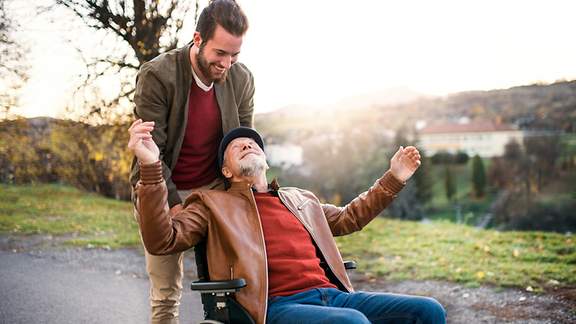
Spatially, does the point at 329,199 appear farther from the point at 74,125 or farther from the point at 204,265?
the point at 204,265

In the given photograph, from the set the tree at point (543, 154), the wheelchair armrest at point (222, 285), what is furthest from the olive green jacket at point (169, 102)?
the tree at point (543, 154)

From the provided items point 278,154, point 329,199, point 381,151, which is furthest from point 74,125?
point 381,151

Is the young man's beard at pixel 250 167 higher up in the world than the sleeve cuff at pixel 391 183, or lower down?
higher up

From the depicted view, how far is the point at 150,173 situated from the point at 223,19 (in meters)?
0.78

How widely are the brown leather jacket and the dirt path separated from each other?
2.02 metres

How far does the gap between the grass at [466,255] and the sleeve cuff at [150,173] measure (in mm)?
3851

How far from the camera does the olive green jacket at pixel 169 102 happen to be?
10.2ft

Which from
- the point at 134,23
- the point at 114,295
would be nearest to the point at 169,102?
the point at 114,295

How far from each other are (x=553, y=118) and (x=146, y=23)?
727 cm

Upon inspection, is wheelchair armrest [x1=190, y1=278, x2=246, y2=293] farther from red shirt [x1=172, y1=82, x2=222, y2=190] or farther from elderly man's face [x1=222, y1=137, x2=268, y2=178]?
red shirt [x1=172, y1=82, x2=222, y2=190]

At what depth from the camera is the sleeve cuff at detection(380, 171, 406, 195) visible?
3.16m

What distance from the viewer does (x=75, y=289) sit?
5918mm

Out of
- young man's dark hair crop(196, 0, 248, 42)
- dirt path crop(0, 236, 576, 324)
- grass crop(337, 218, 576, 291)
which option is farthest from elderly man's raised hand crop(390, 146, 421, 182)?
grass crop(337, 218, 576, 291)

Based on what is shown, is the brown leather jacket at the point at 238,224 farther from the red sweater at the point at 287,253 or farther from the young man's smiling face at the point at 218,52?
the young man's smiling face at the point at 218,52
